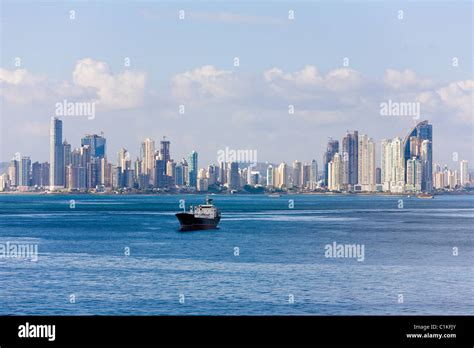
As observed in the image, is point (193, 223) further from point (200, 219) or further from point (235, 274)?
point (235, 274)

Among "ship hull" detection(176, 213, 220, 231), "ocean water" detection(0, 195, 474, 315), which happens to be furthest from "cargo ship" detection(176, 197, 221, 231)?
"ocean water" detection(0, 195, 474, 315)

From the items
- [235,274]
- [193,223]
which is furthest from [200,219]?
[235,274]

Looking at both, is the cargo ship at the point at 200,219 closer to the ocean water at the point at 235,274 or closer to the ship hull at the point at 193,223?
the ship hull at the point at 193,223

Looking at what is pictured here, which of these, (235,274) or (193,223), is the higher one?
(193,223)

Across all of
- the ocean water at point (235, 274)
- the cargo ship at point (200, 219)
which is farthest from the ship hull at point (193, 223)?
the ocean water at point (235, 274)
